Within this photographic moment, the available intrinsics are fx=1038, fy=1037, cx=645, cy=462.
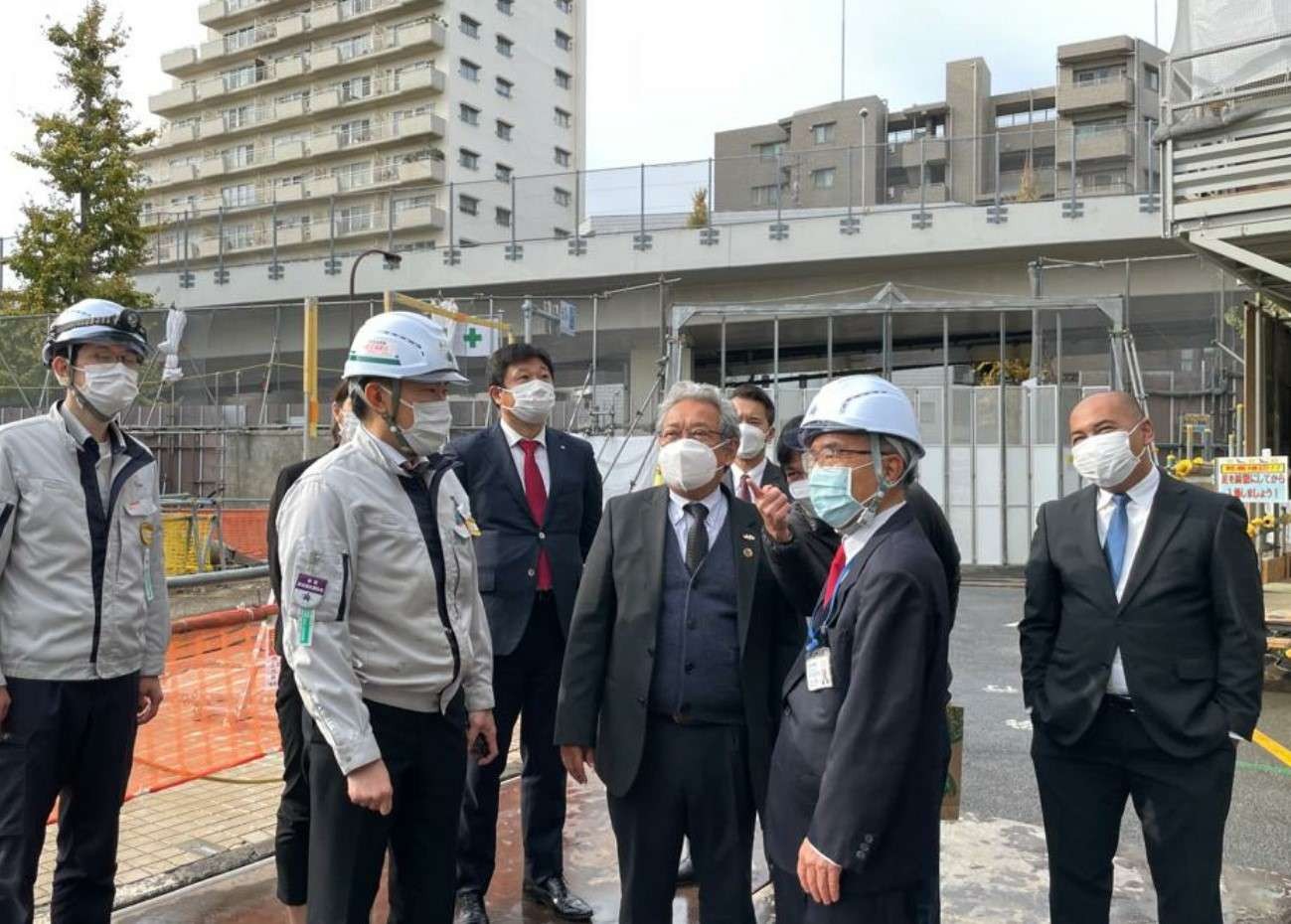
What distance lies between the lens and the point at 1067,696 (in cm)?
331

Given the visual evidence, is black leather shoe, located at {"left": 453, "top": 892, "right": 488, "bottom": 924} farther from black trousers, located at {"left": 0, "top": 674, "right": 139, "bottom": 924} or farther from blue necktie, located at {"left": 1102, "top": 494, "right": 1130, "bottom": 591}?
blue necktie, located at {"left": 1102, "top": 494, "right": 1130, "bottom": 591}

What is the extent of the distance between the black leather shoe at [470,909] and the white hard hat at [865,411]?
234 centimetres

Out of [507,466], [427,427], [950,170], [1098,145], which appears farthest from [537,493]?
[950,170]

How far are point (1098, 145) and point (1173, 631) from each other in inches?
827

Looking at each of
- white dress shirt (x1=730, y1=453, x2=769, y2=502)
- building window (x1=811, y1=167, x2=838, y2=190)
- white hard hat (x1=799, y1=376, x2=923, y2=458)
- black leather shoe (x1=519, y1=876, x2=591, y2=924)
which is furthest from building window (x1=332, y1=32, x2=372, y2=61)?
white hard hat (x1=799, y1=376, x2=923, y2=458)

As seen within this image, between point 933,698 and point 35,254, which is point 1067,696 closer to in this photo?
point 933,698

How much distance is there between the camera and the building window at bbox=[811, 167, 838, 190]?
2411cm

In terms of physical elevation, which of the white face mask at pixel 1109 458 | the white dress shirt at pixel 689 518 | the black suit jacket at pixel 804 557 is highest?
the white face mask at pixel 1109 458

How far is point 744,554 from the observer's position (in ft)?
10.7

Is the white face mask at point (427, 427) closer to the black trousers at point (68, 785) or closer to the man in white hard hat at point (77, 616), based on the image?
the man in white hard hat at point (77, 616)

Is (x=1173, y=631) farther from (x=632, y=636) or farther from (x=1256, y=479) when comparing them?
(x=1256, y=479)

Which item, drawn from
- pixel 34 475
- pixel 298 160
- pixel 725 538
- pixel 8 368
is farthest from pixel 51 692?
pixel 298 160

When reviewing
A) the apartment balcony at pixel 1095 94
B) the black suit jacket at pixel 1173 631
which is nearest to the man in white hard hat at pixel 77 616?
the black suit jacket at pixel 1173 631

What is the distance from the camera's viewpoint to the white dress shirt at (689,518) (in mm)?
3342
